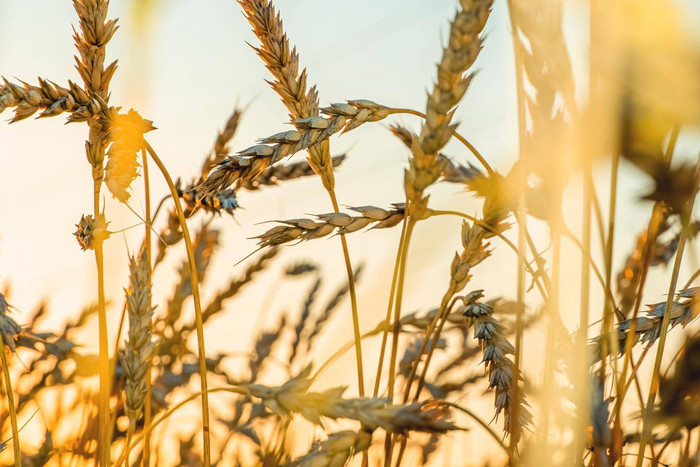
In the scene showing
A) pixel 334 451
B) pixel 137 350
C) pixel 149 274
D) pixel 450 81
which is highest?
pixel 450 81

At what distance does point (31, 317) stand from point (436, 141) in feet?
5.06

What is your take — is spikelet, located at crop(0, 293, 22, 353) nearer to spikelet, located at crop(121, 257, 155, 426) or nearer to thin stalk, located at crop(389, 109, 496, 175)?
spikelet, located at crop(121, 257, 155, 426)

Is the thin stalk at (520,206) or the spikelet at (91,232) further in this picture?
the spikelet at (91,232)

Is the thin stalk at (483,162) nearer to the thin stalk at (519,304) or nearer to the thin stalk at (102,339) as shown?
the thin stalk at (519,304)

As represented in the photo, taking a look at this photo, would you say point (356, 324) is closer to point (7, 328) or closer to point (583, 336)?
point (583, 336)

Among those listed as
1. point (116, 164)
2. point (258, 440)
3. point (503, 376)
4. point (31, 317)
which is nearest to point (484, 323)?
point (503, 376)

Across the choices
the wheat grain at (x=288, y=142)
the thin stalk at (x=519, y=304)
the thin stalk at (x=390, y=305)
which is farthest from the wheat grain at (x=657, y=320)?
the wheat grain at (x=288, y=142)

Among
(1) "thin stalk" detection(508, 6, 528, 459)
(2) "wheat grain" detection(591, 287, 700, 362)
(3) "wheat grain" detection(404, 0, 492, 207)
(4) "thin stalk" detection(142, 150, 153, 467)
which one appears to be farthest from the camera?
(4) "thin stalk" detection(142, 150, 153, 467)

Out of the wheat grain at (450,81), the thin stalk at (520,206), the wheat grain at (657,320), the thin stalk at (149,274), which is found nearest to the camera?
the wheat grain at (450,81)

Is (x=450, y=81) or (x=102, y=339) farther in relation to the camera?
(x=102, y=339)

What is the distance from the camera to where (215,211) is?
1323 millimetres

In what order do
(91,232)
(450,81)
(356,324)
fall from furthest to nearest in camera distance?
(356,324), (91,232), (450,81)

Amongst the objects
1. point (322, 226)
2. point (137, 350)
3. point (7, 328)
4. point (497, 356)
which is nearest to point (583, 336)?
point (497, 356)

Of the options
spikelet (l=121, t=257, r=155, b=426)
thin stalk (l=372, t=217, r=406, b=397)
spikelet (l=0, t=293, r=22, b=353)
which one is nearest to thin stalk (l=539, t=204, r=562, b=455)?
thin stalk (l=372, t=217, r=406, b=397)
